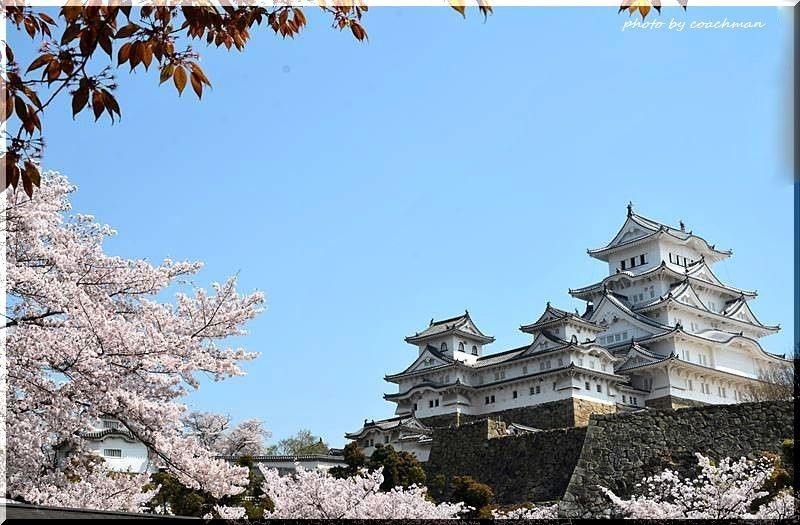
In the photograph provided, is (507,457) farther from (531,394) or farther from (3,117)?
(3,117)

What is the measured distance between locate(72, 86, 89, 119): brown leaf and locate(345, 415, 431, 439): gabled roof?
26.0m

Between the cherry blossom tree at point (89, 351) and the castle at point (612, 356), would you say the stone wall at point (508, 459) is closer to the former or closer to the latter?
the castle at point (612, 356)

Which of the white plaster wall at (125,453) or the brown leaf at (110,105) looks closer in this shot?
the brown leaf at (110,105)

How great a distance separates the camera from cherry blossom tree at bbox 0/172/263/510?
20.5ft

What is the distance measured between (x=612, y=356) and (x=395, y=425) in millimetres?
8312

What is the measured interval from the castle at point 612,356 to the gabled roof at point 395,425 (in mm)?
54

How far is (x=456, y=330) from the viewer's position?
32.5 metres

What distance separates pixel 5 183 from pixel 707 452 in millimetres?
A: 17050

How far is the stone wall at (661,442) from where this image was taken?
55.3ft

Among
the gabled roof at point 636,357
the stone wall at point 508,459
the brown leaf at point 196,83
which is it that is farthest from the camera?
the gabled roof at point 636,357

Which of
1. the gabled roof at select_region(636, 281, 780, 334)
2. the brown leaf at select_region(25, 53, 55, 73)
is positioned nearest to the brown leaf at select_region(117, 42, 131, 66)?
the brown leaf at select_region(25, 53, 55, 73)

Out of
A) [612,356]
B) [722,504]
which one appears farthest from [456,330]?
[722,504]

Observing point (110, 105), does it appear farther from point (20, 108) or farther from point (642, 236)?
point (642, 236)

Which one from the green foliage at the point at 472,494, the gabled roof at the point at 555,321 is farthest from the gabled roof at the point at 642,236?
the green foliage at the point at 472,494
